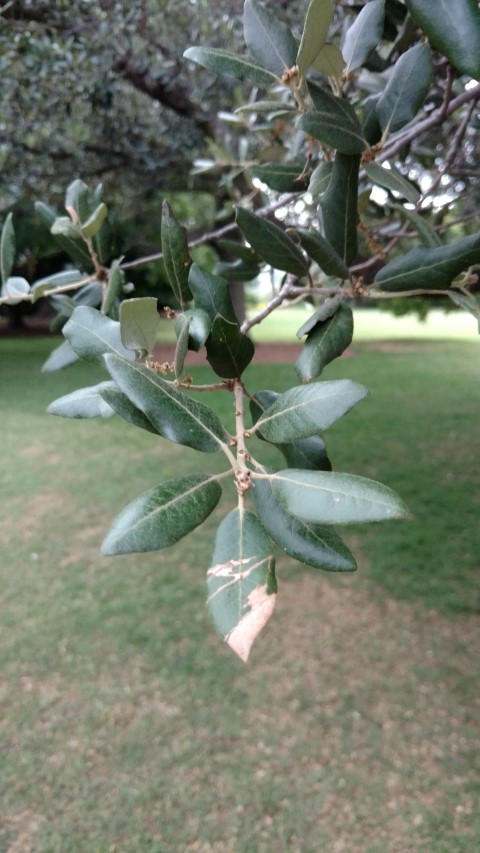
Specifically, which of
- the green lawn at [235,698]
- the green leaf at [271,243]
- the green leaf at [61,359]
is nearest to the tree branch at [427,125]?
the green leaf at [271,243]

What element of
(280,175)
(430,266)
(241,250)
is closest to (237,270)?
(241,250)

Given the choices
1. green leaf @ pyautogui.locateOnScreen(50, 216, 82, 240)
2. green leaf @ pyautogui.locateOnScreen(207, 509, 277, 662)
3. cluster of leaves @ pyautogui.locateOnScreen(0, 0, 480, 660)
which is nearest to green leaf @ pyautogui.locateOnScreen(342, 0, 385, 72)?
cluster of leaves @ pyautogui.locateOnScreen(0, 0, 480, 660)

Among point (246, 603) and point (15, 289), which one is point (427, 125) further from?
point (246, 603)

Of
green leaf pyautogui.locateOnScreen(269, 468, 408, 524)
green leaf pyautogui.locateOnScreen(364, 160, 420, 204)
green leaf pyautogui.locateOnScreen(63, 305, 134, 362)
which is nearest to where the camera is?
green leaf pyautogui.locateOnScreen(269, 468, 408, 524)

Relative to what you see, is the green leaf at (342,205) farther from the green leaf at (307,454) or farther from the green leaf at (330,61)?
the green leaf at (307,454)

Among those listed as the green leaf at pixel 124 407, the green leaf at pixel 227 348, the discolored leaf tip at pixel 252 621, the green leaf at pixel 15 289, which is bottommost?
the discolored leaf tip at pixel 252 621

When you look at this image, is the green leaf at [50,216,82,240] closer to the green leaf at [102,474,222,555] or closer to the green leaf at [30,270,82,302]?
the green leaf at [30,270,82,302]

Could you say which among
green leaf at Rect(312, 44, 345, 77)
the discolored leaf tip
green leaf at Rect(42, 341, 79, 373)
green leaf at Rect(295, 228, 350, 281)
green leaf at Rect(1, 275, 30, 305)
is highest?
green leaf at Rect(312, 44, 345, 77)
